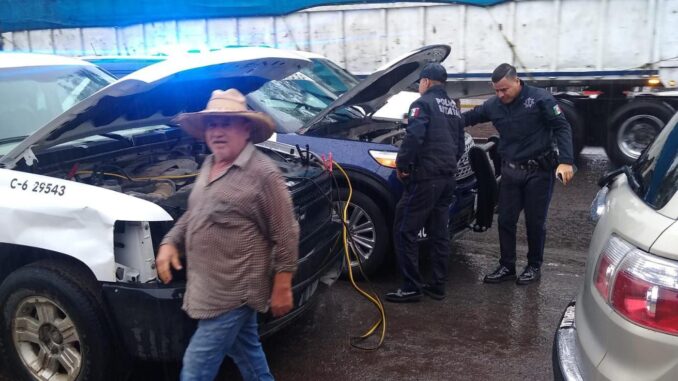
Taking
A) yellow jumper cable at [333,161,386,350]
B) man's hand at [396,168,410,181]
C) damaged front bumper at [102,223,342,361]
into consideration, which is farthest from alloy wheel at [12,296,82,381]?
man's hand at [396,168,410,181]

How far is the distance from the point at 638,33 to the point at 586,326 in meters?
7.27

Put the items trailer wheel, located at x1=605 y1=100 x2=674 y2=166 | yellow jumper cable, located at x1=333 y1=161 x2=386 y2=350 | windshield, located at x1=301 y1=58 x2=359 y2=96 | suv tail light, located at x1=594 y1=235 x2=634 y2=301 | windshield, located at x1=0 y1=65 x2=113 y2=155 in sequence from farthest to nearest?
trailer wheel, located at x1=605 y1=100 x2=674 y2=166 < windshield, located at x1=301 y1=58 x2=359 y2=96 < windshield, located at x1=0 y1=65 x2=113 y2=155 < yellow jumper cable, located at x1=333 y1=161 x2=386 y2=350 < suv tail light, located at x1=594 y1=235 x2=634 y2=301

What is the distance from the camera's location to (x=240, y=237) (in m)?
2.57

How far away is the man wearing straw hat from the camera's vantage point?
257 centimetres

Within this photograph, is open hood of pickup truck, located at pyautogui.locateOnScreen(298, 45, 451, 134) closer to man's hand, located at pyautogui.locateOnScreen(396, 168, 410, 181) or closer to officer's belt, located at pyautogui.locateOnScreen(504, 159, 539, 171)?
man's hand, located at pyautogui.locateOnScreen(396, 168, 410, 181)

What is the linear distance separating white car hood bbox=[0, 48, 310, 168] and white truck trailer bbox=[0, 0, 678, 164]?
18.4ft

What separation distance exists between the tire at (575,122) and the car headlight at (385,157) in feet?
16.9

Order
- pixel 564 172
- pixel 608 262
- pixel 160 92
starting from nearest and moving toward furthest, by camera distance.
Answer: pixel 608 262
pixel 160 92
pixel 564 172

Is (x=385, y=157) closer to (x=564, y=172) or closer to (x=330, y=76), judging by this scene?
(x=564, y=172)

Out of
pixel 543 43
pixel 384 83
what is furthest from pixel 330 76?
pixel 543 43

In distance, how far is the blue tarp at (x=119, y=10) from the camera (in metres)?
10.1

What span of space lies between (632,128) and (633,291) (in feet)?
25.5

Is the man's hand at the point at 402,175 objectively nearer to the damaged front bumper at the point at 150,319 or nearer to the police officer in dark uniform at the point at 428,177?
the police officer in dark uniform at the point at 428,177

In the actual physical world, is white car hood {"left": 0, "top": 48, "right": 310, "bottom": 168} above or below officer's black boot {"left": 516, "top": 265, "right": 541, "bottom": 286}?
above
